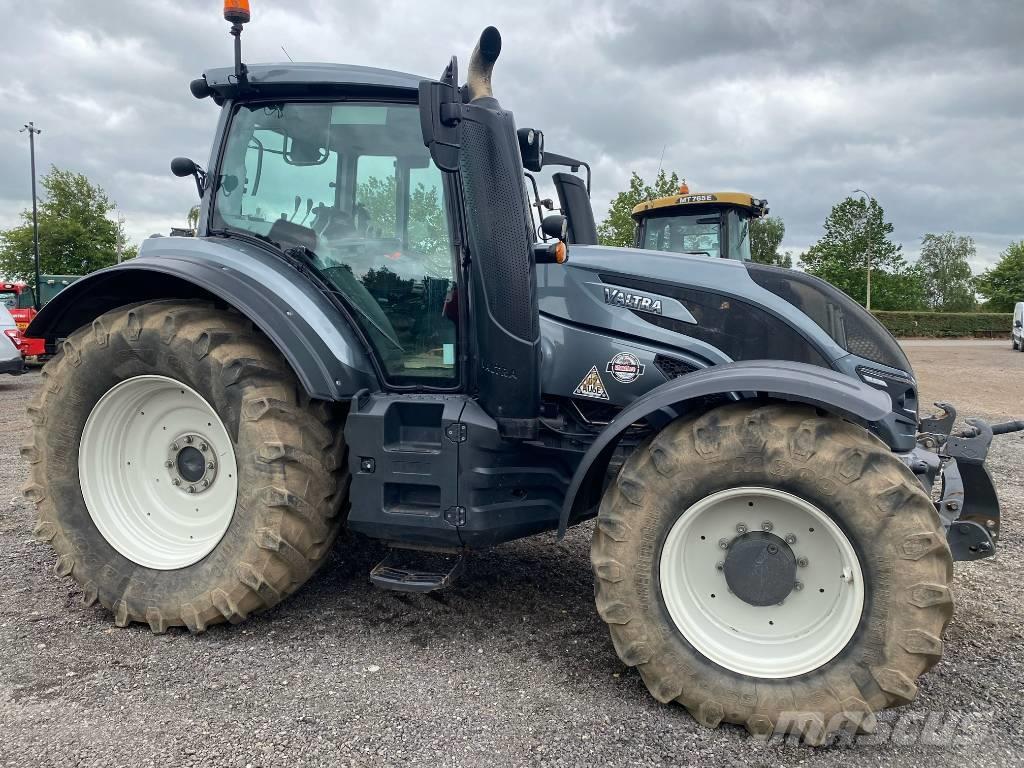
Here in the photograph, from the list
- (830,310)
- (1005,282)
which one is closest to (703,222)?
(830,310)

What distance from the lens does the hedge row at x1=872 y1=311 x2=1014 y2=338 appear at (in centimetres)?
3756

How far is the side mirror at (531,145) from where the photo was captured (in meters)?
3.15

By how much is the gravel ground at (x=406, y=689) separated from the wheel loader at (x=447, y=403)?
0.16m

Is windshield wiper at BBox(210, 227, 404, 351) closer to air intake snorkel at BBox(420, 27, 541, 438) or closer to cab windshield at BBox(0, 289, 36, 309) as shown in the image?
air intake snorkel at BBox(420, 27, 541, 438)

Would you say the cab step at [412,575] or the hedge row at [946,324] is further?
the hedge row at [946,324]

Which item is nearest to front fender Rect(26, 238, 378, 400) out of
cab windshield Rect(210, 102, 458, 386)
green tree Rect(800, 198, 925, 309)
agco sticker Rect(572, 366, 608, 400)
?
cab windshield Rect(210, 102, 458, 386)

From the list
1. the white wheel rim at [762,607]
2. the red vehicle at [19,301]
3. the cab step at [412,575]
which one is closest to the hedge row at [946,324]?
the red vehicle at [19,301]

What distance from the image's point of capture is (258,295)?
9.87 ft

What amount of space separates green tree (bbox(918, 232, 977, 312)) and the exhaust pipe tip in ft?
247

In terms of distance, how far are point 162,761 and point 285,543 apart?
893mm

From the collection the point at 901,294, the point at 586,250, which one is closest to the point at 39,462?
the point at 586,250

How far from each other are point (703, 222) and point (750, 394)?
8.46 meters

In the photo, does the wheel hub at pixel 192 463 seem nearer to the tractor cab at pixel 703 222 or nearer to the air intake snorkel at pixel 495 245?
the air intake snorkel at pixel 495 245

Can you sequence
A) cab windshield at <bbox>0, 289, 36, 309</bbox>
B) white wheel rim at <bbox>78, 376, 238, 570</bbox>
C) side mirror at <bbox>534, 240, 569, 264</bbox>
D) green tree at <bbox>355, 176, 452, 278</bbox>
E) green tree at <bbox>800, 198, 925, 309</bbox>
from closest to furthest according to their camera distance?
side mirror at <bbox>534, 240, 569, 264</bbox> < green tree at <bbox>355, 176, 452, 278</bbox> < white wheel rim at <bbox>78, 376, 238, 570</bbox> < cab windshield at <bbox>0, 289, 36, 309</bbox> < green tree at <bbox>800, 198, 925, 309</bbox>
